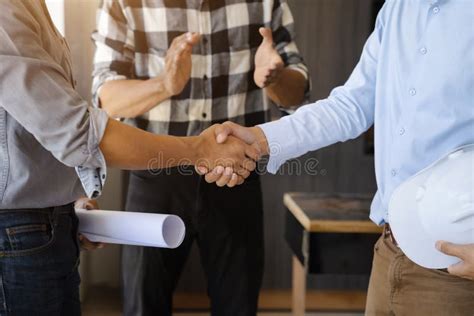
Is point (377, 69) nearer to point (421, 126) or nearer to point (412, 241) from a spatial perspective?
point (421, 126)

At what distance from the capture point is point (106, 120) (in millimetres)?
1017

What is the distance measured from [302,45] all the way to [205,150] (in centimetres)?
102

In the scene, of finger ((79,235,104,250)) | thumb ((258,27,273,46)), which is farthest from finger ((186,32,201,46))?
finger ((79,235,104,250))

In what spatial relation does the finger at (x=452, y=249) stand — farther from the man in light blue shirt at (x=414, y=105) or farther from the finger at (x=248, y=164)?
the finger at (x=248, y=164)

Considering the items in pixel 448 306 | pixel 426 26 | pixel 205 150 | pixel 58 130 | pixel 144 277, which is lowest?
pixel 144 277

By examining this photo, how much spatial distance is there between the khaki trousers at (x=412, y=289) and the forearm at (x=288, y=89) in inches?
20.2

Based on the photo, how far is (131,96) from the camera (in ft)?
4.80

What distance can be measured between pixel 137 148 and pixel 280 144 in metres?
0.34

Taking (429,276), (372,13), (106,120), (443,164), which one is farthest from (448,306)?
(372,13)

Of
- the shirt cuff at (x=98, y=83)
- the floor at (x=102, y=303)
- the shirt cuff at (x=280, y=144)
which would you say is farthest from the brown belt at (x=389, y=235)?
the floor at (x=102, y=303)

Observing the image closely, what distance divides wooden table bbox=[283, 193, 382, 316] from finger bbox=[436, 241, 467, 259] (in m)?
0.71

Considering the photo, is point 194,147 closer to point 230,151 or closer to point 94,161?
point 230,151

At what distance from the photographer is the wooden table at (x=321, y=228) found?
68.2 inches

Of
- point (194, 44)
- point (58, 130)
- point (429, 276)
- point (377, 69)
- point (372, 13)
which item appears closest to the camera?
point (58, 130)
